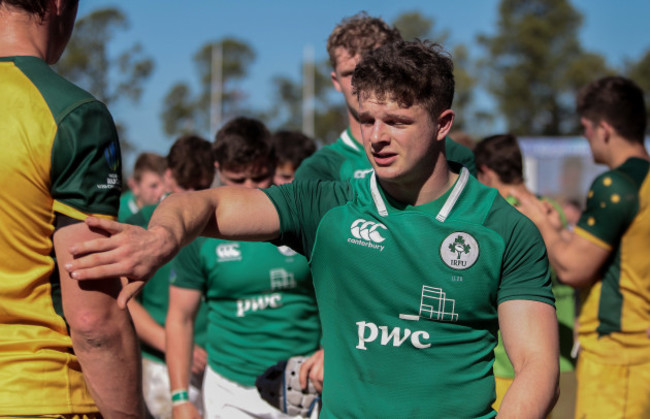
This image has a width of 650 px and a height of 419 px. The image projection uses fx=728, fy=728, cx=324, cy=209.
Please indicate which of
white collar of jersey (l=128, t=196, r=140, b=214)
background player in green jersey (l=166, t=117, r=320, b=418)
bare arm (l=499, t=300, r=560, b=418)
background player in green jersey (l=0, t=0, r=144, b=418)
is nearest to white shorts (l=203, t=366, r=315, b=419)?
background player in green jersey (l=166, t=117, r=320, b=418)

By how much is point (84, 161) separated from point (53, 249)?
1.03 feet

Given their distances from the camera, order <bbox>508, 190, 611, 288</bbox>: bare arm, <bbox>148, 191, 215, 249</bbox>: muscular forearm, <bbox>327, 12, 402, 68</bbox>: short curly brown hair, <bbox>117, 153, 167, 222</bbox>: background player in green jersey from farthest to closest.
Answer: <bbox>117, 153, 167, 222</bbox>: background player in green jersey
<bbox>508, 190, 611, 288</bbox>: bare arm
<bbox>327, 12, 402, 68</bbox>: short curly brown hair
<bbox>148, 191, 215, 249</bbox>: muscular forearm

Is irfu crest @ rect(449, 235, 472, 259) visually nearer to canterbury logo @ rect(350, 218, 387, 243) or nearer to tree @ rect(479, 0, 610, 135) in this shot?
canterbury logo @ rect(350, 218, 387, 243)

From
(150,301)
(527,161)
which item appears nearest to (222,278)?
(150,301)

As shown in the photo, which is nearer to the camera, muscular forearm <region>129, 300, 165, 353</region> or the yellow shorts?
the yellow shorts

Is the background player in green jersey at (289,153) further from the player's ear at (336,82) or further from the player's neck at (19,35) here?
the player's neck at (19,35)

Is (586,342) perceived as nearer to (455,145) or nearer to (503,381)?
(503,381)

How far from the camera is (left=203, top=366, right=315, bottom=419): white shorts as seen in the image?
4.34 meters

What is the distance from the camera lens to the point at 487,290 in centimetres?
246

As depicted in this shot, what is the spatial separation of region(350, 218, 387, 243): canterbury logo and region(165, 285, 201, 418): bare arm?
6.79 ft

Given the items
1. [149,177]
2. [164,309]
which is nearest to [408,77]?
[164,309]

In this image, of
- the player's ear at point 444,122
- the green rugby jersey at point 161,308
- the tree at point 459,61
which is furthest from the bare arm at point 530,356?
the tree at point 459,61

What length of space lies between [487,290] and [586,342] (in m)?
2.43

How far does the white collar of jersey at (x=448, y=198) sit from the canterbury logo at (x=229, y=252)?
69.7 inches
